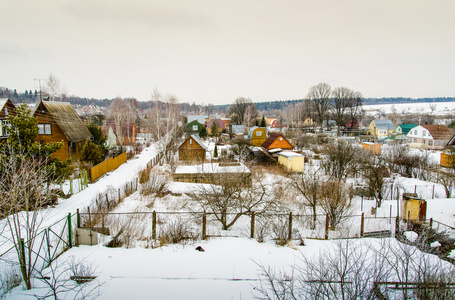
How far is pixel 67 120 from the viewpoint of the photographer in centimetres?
2545

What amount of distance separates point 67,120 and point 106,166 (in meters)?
6.95

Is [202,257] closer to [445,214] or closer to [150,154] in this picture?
[445,214]

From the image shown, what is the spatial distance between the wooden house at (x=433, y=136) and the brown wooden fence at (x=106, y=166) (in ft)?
150

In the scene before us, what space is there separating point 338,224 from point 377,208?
17.1 ft

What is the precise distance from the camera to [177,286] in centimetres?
677

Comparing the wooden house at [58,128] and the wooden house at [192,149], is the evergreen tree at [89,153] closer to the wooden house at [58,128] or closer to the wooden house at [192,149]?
the wooden house at [58,128]

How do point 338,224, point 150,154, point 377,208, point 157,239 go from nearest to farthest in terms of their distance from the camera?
point 157,239
point 338,224
point 377,208
point 150,154

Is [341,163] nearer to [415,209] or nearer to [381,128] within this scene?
[415,209]

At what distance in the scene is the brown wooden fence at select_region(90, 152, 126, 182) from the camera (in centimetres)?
1975

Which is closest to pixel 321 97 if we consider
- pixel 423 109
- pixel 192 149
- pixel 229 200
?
pixel 192 149

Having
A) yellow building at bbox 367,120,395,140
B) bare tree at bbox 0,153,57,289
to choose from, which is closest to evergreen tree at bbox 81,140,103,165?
bare tree at bbox 0,153,57,289

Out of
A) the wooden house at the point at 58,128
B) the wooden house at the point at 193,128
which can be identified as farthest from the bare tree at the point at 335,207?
the wooden house at the point at 193,128

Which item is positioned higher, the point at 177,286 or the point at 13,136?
the point at 13,136

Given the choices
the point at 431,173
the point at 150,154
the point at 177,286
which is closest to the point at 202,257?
the point at 177,286
